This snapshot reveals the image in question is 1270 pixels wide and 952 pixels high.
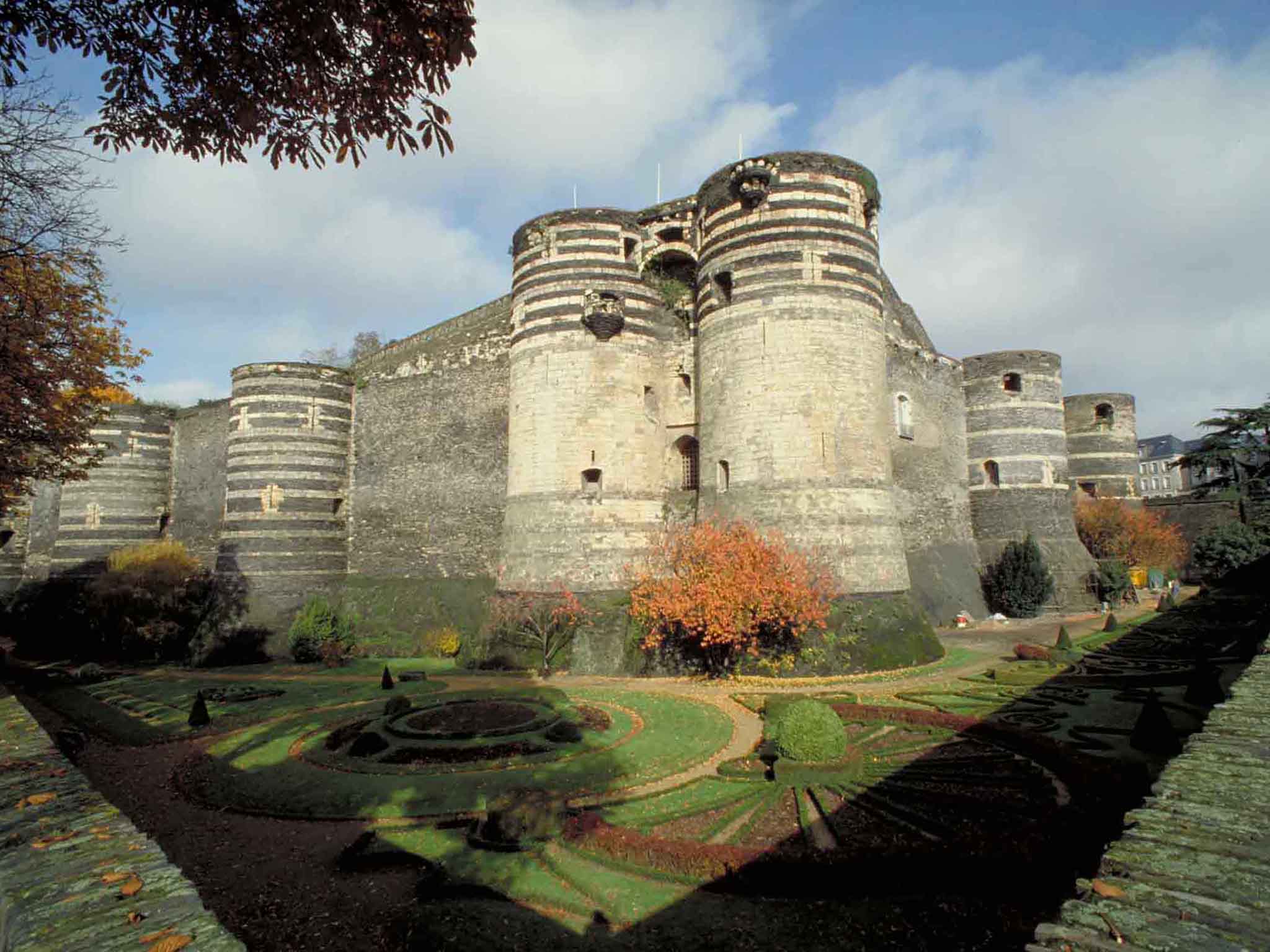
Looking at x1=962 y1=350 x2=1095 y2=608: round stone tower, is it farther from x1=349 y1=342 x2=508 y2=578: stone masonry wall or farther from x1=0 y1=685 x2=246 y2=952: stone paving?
x1=0 y1=685 x2=246 y2=952: stone paving

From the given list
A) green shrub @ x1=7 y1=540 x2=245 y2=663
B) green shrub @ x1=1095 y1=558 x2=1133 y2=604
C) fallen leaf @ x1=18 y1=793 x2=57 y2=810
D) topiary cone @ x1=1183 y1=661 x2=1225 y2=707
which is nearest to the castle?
green shrub @ x1=1095 y1=558 x2=1133 y2=604

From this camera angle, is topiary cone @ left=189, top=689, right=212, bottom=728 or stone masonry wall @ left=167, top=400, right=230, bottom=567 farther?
stone masonry wall @ left=167, top=400, right=230, bottom=567

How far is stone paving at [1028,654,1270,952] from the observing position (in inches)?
107

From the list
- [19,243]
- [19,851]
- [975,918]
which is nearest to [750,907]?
[975,918]

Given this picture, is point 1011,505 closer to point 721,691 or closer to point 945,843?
point 721,691

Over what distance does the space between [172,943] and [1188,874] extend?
176 inches

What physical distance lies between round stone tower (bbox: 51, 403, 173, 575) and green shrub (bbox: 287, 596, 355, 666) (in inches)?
490

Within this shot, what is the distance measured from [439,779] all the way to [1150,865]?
8990 mm

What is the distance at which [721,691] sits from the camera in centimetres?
1557

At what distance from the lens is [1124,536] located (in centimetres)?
3023

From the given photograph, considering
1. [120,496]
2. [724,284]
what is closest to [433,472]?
[724,284]

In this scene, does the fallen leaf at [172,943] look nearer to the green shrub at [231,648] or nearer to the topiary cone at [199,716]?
the topiary cone at [199,716]

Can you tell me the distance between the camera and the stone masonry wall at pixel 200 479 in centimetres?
2967

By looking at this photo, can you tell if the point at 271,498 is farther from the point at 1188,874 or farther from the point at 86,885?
the point at 1188,874
